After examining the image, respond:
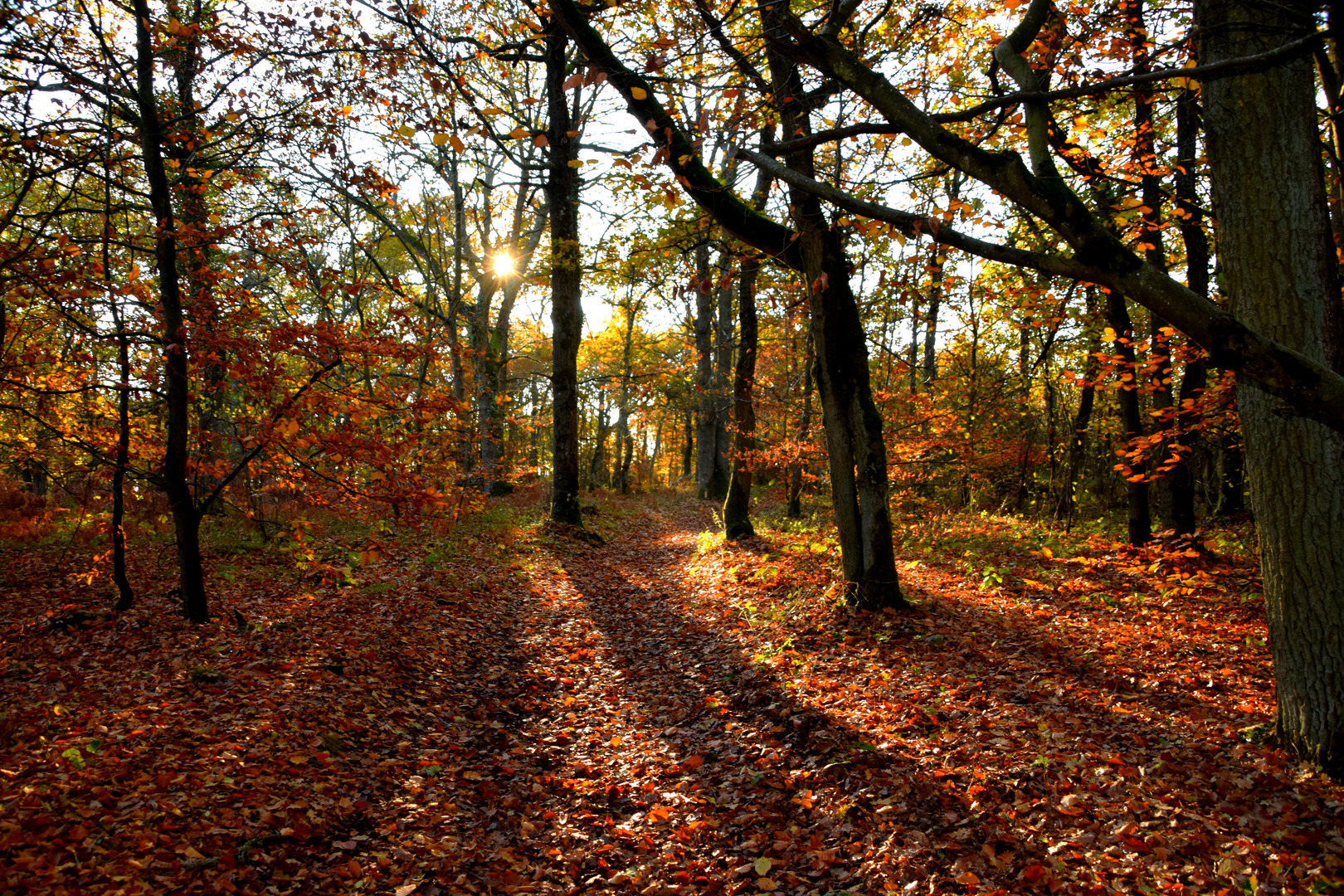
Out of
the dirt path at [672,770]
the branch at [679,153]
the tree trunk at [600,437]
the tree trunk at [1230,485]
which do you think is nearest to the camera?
the dirt path at [672,770]

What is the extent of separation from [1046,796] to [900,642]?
272cm

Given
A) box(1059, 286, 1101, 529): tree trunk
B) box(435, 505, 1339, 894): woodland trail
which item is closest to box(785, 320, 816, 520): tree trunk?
box(1059, 286, 1101, 529): tree trunk

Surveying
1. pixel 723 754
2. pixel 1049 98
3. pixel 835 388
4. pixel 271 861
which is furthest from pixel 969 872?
pixel 835 388

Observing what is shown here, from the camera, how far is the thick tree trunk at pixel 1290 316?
379 centimetres

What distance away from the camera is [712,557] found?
12359 millimetres

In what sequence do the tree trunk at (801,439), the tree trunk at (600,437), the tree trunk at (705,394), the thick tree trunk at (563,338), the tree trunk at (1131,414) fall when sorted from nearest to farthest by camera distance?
the tree trunk at (1131,414), the thick tree trunk at (563,338), the tree trunk at (801,439), the tree trunk at (705,394), the tree trunk at (600,437)

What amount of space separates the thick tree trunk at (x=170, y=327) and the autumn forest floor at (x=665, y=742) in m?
0.79

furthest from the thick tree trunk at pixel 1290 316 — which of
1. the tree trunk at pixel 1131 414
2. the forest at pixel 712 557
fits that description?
the tree trunk at pixel 1131 414

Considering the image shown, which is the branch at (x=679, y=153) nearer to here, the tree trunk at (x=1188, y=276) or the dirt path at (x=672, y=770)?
the dirt path at (x=672, y=770)

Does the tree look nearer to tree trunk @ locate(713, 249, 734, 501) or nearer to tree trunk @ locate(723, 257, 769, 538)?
tree trunk @ locate(723, 257, 769, 538)

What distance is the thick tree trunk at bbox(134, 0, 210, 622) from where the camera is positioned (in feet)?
20.8

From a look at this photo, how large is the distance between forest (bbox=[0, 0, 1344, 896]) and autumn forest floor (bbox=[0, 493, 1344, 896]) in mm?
37

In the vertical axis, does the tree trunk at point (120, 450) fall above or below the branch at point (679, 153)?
below

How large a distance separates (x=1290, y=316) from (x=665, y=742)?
5.32 meters
